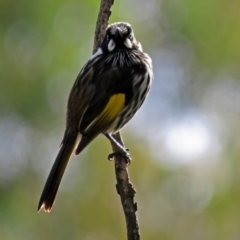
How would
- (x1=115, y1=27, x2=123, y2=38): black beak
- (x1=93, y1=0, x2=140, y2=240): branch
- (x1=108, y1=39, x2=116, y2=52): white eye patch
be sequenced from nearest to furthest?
(x1=93, y1=0, x2=140, y2=240): branch, (x1=115, y1=27, x2=123, y2=38): black beak, (x1=108, y1=39, x2=116, y2=52): white eye patch

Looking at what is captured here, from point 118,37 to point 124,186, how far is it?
1.27 meters

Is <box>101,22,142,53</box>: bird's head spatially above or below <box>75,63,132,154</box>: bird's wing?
above

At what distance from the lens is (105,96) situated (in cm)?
641

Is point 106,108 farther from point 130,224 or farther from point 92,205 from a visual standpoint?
point 92,205

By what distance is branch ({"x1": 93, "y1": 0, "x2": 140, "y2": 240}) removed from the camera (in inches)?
218

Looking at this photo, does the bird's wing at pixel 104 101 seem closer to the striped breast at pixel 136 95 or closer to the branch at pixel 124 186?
the striped breast at pixel 136 95

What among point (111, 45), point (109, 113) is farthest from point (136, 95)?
point (111, 45)

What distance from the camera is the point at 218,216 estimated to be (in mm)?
10234

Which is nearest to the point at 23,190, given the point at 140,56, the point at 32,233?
the point at 32,233

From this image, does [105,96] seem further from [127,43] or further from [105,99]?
[127,43]

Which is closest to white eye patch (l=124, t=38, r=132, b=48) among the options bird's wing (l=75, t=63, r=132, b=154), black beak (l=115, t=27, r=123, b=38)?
black beak (l=115, t=27, r=123, b=38)

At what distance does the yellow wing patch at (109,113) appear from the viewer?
6.38 metres

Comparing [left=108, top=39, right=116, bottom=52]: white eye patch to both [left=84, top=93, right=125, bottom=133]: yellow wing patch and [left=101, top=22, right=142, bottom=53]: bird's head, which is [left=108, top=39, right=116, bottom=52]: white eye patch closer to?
[left=101, top=22, right=142, bottom=53]: bird's head

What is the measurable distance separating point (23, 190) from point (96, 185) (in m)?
0.86
